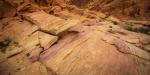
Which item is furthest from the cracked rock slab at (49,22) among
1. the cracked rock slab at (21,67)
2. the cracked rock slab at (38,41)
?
the cracked rock slab at (21,67)

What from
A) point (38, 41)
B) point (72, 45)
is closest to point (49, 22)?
point (38, 41)

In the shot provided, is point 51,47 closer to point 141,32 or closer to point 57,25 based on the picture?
point 57,25

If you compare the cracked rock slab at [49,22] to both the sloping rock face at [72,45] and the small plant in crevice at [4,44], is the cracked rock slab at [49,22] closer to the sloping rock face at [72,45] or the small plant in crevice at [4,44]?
the sloping rock face at [72,45]

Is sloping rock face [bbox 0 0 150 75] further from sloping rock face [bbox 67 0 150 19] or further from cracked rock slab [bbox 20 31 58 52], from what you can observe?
sloping rock face [bbox 67 0 150 19]

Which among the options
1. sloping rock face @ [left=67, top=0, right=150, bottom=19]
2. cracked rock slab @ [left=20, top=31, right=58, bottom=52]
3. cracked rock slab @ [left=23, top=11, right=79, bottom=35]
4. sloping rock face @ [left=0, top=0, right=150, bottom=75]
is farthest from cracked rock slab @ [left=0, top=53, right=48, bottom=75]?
sloping rock face @ [left=67, top=0, right=150, bottom=19]

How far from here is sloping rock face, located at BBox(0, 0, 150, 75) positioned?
460cm

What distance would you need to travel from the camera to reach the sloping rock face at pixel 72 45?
4598 mm

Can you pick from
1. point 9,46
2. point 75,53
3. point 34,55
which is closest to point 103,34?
point 75,53

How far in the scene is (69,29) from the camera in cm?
628

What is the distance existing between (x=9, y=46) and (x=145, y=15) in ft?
20.8

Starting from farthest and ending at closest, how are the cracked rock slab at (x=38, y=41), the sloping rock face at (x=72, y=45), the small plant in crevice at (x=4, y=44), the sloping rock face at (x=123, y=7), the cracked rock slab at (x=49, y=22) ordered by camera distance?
the sloping rock face at (x=123, y=7)
the cracked rock slab at (x=49, y=22)
the small plant in crevice at (x=4, y=44)
the cracked rock slab at (x=38, y=41)
the sloping rock face at (x=72, y=45)

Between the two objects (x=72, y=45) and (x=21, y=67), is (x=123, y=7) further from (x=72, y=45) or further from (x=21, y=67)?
(x=21, y=67)

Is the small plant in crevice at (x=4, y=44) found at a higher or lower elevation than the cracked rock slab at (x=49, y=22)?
lower

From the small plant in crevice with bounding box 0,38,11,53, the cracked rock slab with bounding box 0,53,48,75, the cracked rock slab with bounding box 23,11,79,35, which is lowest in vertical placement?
the cracked rock slab with bounding box 0,53,48,75
